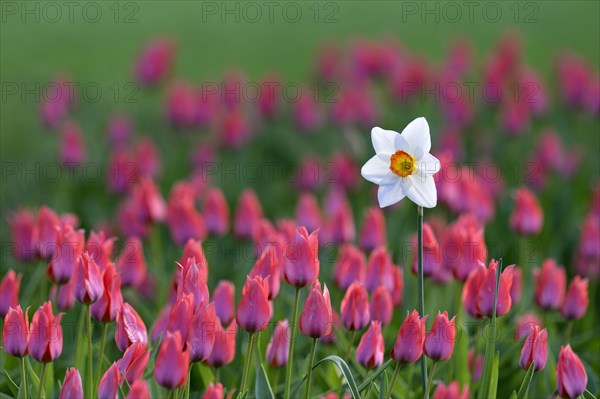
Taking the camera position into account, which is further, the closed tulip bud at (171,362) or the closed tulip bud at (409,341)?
the closed tulip bud at (409,341)

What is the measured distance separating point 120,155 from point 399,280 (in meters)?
2.16

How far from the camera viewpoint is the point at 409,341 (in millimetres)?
2105

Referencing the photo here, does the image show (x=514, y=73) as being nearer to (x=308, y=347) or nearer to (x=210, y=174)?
(x=210, y=174)

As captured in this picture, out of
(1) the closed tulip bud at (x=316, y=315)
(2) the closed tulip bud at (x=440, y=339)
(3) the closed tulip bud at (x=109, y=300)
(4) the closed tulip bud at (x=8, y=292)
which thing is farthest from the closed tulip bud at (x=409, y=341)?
(4) the closed tulip bud at (x=8, y=292)

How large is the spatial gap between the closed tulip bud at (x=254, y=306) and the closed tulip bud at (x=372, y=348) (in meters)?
0.31

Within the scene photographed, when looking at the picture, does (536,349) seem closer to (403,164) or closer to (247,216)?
(403,164)

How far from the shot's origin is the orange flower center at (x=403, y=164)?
7.08 feet

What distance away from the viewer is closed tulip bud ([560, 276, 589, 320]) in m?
2.76

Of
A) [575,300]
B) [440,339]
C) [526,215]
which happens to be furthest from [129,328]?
[526,215]

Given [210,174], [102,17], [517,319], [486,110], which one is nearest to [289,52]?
[102,17]

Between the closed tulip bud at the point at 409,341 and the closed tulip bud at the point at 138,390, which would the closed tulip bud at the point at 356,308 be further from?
the closed tulip bud at the point at 138,390

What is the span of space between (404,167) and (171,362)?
2.23 feet

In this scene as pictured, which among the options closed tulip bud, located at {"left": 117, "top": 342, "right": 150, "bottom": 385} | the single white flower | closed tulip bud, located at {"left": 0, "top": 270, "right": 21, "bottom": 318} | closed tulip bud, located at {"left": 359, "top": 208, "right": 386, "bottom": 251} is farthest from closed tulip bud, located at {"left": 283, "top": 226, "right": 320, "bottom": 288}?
closed tulip bud, located at {"left": 359, "top": 208, "right": 386, "bottom": 251}

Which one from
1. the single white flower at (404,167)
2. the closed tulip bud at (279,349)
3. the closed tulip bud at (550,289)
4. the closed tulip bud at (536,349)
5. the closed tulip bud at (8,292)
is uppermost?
the single white flower at (404,167)
